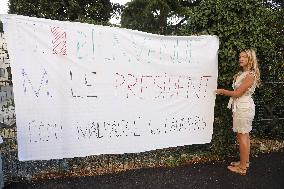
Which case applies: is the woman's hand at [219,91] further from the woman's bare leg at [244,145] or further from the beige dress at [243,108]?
the woman's bare leg at [244,145]

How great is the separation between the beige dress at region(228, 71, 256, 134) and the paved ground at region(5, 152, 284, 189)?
74cm

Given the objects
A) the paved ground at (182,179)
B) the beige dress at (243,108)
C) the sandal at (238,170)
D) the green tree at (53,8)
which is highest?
the green tree at (53,8)

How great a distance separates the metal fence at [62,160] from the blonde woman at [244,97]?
37.5 inches

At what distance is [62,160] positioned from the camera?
18.0 ft

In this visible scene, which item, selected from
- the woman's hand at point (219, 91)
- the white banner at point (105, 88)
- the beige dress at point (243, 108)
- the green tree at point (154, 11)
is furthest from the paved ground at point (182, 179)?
the green tree at point (154, 11)

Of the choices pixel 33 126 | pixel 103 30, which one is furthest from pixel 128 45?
pixel 33 126

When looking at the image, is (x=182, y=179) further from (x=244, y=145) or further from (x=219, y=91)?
(x=219, y=91)

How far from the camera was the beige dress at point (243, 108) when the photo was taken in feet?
17.5

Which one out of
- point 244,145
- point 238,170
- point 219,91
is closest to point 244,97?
point 219,91

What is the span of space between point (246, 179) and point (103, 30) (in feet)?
10.0

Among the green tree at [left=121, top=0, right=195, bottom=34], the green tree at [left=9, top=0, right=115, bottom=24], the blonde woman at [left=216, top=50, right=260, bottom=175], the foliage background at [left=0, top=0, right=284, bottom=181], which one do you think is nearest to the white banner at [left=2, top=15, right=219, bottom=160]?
the foliage background at [left=0, top=0, right=284, bottom=181]

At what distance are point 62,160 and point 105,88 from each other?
4.48 feet

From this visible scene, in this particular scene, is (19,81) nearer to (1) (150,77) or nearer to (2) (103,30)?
(2) (103,30)

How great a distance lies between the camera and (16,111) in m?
4.64
